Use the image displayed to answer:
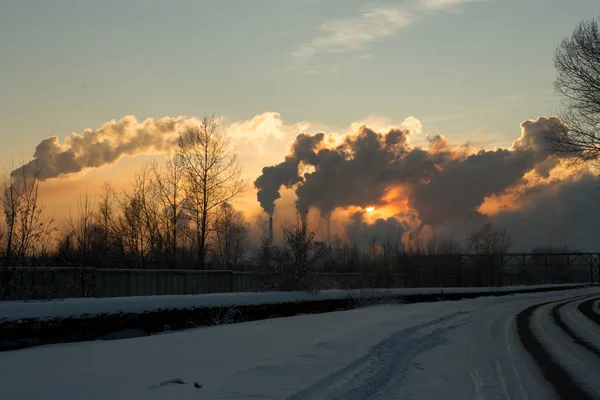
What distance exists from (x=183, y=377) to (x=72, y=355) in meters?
3.66

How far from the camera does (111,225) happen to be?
49250 mm

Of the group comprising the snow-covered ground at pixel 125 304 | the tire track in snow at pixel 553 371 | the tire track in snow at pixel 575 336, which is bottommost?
the tire track in snow at pixel 575 336

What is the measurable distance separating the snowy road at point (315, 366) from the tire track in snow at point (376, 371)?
3 cm

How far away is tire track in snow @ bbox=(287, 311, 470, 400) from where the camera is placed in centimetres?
846

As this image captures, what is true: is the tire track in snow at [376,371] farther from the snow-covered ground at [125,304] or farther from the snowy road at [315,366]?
the snow-covered ground at [125,304]

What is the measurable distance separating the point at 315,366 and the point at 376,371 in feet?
3.43

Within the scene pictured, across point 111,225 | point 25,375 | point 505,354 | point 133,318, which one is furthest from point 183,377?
point 111,225

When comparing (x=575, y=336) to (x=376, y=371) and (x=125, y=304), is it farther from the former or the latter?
(x=125, y=304)

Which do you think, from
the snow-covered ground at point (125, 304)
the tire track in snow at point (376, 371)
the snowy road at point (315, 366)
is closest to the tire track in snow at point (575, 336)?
the snowy road at point (315, 366)

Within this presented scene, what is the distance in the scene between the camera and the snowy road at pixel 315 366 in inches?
335

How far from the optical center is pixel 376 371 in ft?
33.7

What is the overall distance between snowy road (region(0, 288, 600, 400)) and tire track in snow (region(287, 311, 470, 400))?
0.09 ft

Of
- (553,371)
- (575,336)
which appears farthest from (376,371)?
(575,336)

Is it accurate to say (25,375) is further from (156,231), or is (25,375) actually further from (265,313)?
(156,231)
